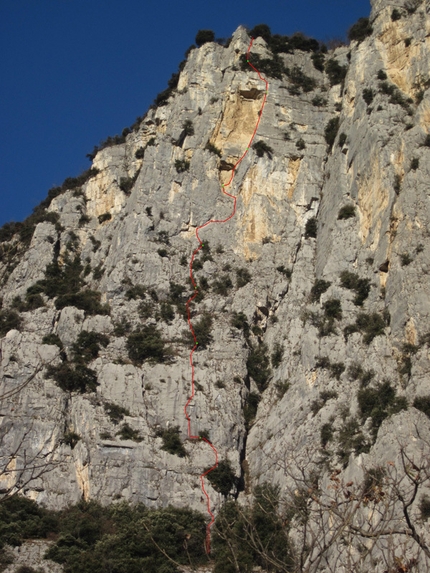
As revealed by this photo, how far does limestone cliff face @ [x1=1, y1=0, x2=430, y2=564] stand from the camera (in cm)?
2948

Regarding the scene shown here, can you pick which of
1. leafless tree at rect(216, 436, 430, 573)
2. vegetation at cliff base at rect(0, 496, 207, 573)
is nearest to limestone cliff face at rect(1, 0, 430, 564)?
vegetation at cliff base at rect(0, 496, 207, 573)

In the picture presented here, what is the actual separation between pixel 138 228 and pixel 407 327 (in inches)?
642

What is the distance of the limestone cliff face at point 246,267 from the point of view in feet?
96.7

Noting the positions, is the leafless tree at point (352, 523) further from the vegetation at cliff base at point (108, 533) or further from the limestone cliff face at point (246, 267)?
the limestone cliff face at point (246, 267)

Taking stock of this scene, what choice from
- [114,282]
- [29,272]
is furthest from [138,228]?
[29,272]

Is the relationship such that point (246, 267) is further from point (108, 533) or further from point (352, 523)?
point (352, 523)

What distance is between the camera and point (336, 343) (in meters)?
31.5

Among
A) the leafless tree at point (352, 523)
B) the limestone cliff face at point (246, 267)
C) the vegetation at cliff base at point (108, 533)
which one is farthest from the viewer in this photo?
the limestone cliff face at point (246, 267)

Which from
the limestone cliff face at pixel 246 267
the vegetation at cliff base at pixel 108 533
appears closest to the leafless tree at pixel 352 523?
the vegetation at cliff base at pixel 108 533

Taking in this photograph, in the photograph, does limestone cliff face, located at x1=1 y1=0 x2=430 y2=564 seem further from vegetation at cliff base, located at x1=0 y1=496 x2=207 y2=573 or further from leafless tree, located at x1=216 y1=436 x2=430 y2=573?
leafless tree, located at x1=216 y1=436 x2=430 y2=573

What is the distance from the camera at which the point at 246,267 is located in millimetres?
38375

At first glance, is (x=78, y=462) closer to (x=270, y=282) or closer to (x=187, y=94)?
(x=270, y=282)

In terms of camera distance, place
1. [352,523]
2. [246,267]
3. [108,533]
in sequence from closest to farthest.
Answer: [352,523]
[108,533]
[246,267]

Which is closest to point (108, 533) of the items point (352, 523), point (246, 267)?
point (352, 523)
